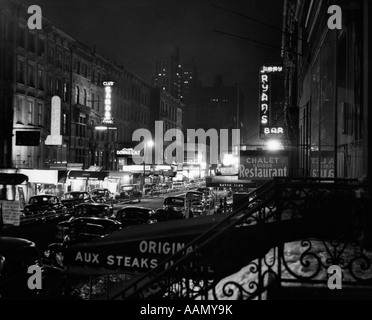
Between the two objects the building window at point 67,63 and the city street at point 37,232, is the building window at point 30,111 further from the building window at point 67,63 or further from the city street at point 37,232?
the city street at point 37,232

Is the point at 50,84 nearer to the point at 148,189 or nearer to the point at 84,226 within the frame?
the point at 148,189

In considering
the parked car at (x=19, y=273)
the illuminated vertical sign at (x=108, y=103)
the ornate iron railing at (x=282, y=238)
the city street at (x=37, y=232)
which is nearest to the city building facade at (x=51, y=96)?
the illuminated vertical sign at (x=108, y=103)

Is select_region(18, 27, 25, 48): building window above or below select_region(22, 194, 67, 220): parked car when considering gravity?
above

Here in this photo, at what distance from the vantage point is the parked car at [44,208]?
101 ft

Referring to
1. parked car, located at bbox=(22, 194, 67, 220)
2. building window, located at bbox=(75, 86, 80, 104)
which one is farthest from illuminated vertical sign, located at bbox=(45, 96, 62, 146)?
parked car, located at bbox=(22, 194, 67, 220)

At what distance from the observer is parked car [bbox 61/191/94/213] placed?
3541cm

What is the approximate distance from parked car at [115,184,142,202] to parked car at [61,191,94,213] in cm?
773

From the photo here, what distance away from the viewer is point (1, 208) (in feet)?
72.5

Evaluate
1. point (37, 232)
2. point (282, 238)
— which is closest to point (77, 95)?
point (37, 232)

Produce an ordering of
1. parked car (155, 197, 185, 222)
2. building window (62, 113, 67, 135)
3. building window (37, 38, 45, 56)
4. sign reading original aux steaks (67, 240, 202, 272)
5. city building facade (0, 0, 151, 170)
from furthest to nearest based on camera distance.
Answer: building window (62, 113, 67, 135), building window (37, 38, 45, 56), city building facade (0, 0, 151, 170), parked car (155, 197, 185, 222), sign reading original aux steaks (67, 240, 202, 272)

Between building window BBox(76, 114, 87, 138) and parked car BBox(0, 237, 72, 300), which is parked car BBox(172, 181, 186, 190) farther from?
parked car BBox(0, 237, 72, 300)

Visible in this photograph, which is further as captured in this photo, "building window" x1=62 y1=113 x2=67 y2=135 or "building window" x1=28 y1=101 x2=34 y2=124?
"building window" x1=62 y1=113 x2=67 y2=135

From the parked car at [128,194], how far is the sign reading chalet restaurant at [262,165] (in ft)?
100
